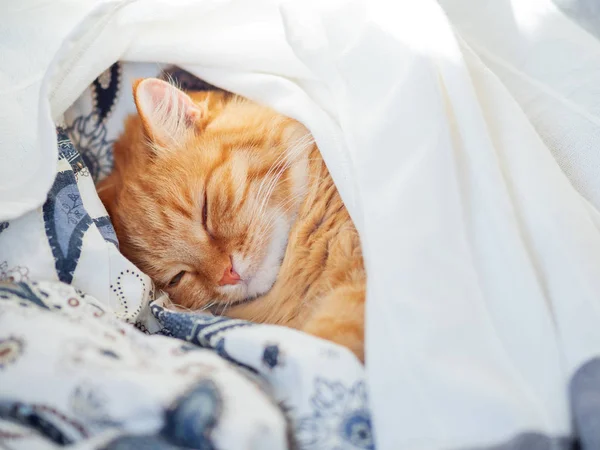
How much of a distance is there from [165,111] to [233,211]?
0.31 m

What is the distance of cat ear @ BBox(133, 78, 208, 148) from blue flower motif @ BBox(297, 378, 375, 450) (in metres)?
0.82

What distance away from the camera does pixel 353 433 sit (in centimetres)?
88

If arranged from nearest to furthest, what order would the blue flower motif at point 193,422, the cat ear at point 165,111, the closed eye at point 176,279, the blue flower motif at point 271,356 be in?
the blue flower motif at point 193,422 < the blue flower motif at point 271,356 < the cat ear at point 165,111 < the closed eye at point 176,279

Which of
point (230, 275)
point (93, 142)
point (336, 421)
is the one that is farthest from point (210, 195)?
point (336, 421)

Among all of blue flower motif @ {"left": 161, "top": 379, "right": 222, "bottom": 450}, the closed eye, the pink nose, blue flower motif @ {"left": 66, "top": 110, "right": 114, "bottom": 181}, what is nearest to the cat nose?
the pink nose

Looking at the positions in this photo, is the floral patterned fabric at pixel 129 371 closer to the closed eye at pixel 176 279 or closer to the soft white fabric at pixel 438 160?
the soft white fabric at pixel 438 160

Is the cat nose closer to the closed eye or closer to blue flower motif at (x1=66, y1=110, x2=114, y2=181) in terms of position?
the closed eye

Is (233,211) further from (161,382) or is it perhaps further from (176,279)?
(161,382)

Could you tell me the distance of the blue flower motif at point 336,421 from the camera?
→ 34.5 inches

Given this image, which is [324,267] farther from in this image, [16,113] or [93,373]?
[16,113]

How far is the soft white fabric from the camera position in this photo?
87 cm

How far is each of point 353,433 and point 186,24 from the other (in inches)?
41.7

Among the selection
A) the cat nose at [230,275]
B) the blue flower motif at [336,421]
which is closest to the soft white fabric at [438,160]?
the blue flower motif at [336,421]

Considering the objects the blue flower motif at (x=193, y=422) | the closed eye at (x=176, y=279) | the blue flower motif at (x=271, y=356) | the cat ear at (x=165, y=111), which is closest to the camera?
the blue flower motif at (x=193, y=422)
